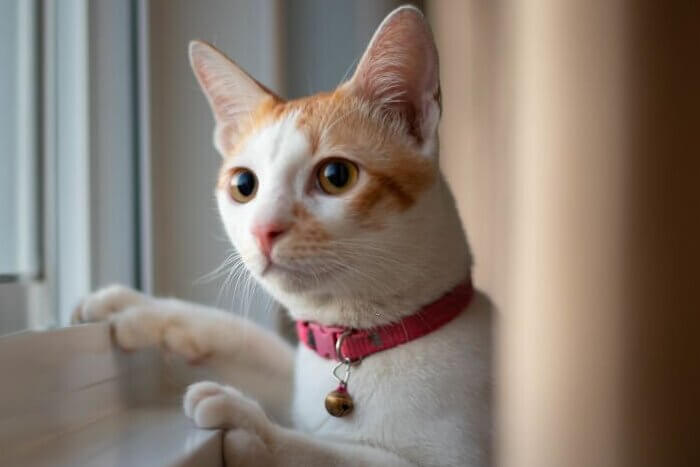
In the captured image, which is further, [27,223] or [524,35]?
[27,223]

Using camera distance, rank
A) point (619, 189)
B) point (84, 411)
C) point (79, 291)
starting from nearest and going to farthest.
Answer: point (619, 189), point (84, 411), point (79, 291)

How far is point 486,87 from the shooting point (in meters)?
0.67

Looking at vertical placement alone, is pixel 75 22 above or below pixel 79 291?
above

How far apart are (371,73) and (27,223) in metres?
0.45

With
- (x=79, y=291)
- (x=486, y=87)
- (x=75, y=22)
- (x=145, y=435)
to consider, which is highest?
(x=75, y=22)

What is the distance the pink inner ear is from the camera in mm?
681

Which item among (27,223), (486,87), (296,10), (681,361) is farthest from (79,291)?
(681,361)

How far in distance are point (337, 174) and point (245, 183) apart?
126mm

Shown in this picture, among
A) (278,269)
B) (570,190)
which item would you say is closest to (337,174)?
(278,269)

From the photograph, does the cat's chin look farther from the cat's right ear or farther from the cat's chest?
the cat's right ear

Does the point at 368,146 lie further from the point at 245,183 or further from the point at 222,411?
the point at 222,411

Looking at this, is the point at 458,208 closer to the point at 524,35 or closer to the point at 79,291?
the point at 524,35

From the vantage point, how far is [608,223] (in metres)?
0.64

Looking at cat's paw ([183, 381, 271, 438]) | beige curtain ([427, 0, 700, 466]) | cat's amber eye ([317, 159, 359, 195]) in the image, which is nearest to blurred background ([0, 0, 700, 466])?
beige curtain ([427, 0, 700, 466])
